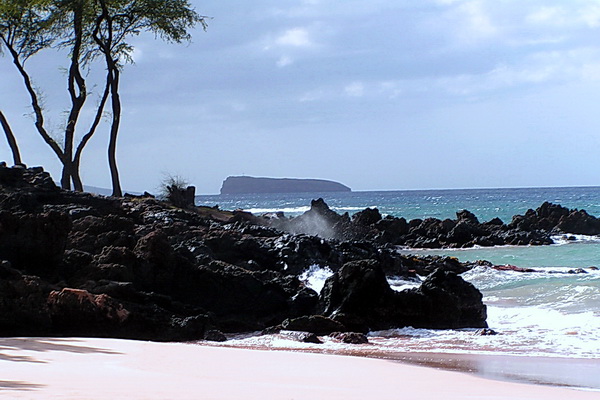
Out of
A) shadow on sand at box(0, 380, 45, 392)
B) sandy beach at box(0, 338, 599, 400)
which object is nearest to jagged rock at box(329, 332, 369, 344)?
sandy beach at box(0, 338, 599, 400)

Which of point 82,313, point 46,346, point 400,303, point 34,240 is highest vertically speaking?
point 34,240

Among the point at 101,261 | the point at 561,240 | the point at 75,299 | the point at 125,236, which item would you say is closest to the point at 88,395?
the point at 75,299

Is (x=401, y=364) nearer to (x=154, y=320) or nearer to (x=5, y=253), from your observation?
(x=154, y=320)

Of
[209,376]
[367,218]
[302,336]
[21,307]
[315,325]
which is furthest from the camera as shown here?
[367,218]

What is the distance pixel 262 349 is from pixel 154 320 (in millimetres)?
1939

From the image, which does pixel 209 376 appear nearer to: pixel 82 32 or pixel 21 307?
pixel 21 307

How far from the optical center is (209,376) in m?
9.55

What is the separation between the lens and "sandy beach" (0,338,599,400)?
7.87 metres

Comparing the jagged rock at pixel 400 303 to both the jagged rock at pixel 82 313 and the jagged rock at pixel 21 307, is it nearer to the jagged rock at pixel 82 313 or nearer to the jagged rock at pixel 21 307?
the jagged rock at pixel 82 313

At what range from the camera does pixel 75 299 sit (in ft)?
43.2

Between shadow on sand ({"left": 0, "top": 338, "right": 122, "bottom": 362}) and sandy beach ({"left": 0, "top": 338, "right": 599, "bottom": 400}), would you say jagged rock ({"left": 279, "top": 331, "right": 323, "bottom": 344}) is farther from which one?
shadow on sand ({"left": 0, "top": 338, "right": 122, "bottom": 362})

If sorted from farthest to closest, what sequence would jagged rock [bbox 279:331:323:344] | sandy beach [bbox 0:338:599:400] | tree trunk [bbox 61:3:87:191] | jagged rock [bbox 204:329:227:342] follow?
tree trunk [bbox 61:3:87:191]
jagged rock [bbox 204:329:227:342]
jagged rock [bbox 279:331:323:344]
sandy beach [bbox 0:338:599:400]

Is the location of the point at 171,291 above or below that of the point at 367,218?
below

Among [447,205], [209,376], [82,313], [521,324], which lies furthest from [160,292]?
[447,205]
